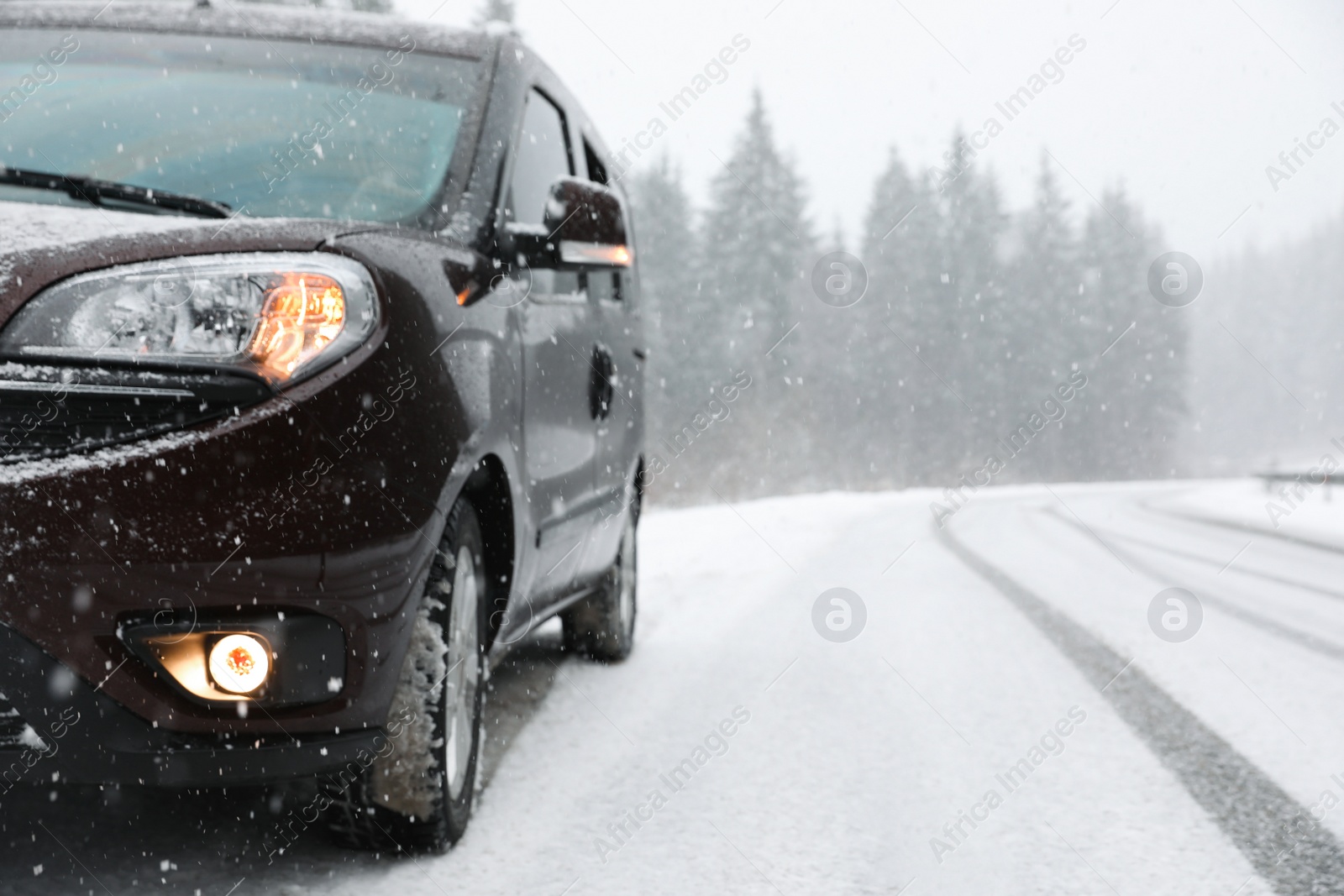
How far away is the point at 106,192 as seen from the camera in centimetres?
240

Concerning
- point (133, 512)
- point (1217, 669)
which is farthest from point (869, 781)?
point (1217, 669)

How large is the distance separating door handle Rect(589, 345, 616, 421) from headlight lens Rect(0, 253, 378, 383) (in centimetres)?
164

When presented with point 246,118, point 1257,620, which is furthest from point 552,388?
point 1257,620

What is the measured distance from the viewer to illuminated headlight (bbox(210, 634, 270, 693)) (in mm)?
1997

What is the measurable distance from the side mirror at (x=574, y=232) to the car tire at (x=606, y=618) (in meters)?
1.90

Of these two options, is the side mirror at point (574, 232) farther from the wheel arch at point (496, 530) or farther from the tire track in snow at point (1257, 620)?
the tire track in snow at point (1257, 620)

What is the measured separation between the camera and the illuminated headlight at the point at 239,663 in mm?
1997

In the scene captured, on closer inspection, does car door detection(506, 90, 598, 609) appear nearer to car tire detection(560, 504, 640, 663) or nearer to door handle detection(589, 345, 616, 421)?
door handle detection(589, 345, 616, 421)

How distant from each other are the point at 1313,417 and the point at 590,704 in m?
103

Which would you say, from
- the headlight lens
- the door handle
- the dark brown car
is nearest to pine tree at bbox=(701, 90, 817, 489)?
the door handle

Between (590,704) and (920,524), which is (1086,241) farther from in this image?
(590,704)

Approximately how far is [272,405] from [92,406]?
27cm

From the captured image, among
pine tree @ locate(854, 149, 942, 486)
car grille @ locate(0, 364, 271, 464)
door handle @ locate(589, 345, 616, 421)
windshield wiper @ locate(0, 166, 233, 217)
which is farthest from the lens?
pine tree @ locate(854, 149, 942, 486)

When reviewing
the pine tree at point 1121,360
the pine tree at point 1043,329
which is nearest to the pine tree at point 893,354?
the pine tree at point 1043,329
